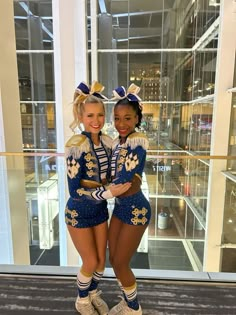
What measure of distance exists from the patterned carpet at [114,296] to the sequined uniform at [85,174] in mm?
736

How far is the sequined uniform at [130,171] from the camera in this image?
4.25ft

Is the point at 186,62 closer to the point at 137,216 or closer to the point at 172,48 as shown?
the point at 172,48

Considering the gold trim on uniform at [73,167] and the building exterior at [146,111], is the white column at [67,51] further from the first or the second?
the gold trim on uniform at [73,167]

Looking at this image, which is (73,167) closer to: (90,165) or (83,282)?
(90,165)

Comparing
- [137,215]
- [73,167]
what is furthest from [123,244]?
[73,167]

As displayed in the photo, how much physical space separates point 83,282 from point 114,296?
0.44 metres

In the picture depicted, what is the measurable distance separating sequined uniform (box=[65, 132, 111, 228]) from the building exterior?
5.17ft

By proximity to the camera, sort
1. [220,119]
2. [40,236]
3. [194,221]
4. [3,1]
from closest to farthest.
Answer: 1. [3,1]
2. [40,236]
3. [220,119]
4. [194,221]

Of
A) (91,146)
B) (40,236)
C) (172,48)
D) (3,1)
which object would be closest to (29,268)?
(91,146)

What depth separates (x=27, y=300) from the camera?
174 centimetres

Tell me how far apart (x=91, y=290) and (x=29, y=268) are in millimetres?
806

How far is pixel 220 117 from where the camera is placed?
6.26 metres

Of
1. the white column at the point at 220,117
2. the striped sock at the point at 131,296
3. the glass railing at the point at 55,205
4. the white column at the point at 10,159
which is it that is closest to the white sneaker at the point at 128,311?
the striped sock at the point at 131,296

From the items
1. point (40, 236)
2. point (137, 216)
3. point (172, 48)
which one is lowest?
point (40, 236)
